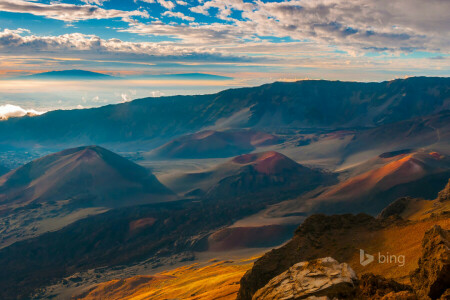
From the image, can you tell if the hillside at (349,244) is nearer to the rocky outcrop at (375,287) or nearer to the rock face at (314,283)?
the rocky outcrop at (375,287)

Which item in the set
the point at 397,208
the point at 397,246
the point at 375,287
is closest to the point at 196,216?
the point at 397,208

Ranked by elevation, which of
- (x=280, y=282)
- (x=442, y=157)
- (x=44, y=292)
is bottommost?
Answer: (x=44, y=292)

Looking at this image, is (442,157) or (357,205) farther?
(442,157)

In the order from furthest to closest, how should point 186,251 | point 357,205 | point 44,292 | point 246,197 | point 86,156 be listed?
point 86,156
point 246,197
point 357,205
point 186,251
point 44,292

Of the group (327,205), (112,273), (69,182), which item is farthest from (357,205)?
(69,182)

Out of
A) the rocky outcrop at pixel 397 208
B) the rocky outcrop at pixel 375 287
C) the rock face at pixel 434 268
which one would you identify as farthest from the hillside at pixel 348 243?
the rocky outcrop at pixel 397 208

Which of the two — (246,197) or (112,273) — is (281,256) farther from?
(246,197)

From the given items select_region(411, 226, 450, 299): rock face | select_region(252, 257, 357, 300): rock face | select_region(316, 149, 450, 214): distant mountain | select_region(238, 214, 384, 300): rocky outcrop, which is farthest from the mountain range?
select_region(252, 257, 357, 300): rock face
